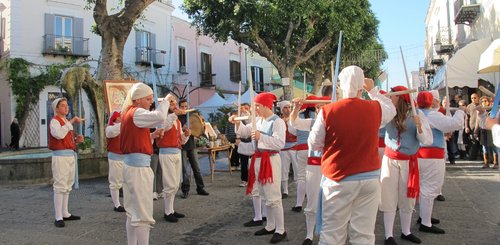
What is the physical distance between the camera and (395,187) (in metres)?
5.09

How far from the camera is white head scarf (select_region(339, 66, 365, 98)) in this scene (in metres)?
3.62

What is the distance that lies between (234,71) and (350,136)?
31.2 meters

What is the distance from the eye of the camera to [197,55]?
2997 centimetres

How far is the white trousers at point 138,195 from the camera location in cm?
459

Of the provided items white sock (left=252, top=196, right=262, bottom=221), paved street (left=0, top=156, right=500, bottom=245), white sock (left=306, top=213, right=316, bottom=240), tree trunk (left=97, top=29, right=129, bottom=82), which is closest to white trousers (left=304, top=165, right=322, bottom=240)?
white sock (left=306, top=213, right=316, bottom=240)

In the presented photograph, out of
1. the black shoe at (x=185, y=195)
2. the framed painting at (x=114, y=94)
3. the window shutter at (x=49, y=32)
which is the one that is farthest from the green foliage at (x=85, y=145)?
the window shutter at (x=49, y=32)

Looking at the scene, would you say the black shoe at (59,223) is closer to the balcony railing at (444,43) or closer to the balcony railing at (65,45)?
the balcony railing at (65,45)

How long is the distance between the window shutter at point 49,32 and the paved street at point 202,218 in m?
13.1

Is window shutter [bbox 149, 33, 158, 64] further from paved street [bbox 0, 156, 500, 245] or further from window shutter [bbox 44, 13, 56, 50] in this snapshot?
paved street [bbox 0, 156, 500, 245]

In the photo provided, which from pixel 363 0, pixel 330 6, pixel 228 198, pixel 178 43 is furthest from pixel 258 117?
pixel 178 43

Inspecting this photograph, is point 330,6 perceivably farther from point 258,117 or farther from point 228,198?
point 258,117

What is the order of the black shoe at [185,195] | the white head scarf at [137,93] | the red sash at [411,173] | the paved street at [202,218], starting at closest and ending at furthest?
1. the white head scarf at [137,93]
2. the red sash at [411,173]
3. the paved street at [202,218]
4. the black shoe at [185,195]

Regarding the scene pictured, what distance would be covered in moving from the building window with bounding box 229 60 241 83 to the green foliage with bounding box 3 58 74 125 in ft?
49.6

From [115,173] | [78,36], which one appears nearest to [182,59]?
[78,36]
